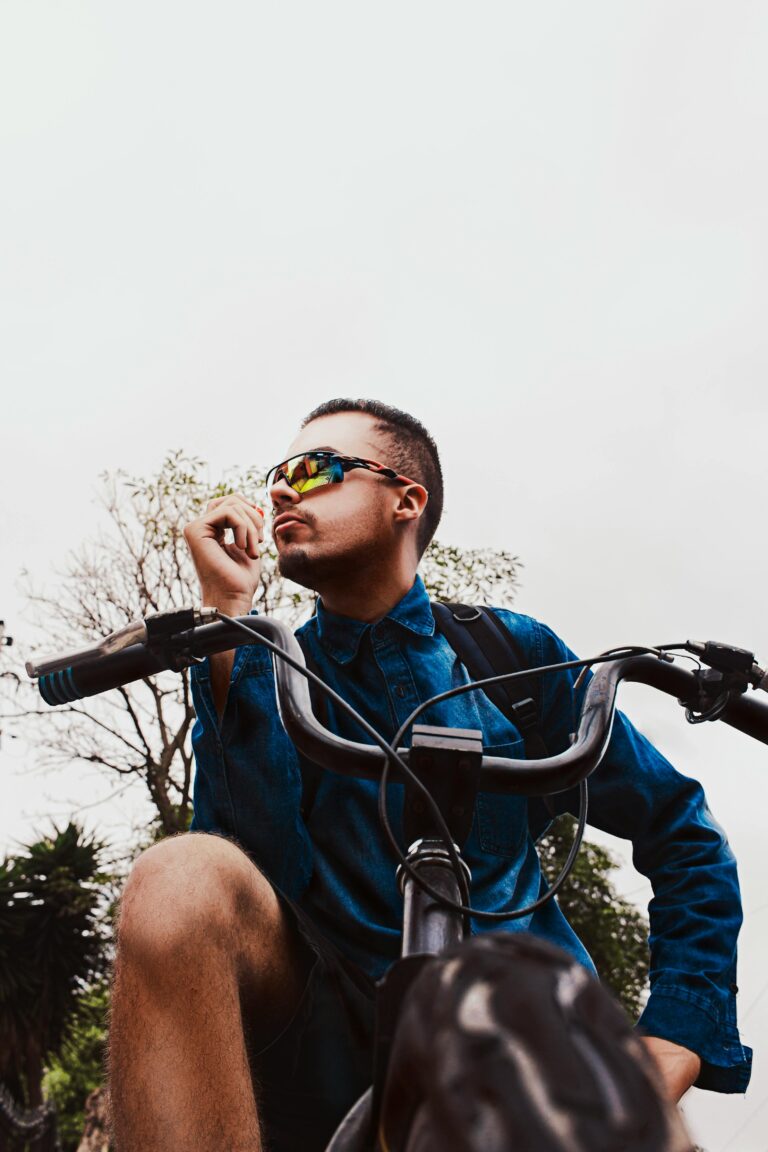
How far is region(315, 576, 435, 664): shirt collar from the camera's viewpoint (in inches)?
93.5

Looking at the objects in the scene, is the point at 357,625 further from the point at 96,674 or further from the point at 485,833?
the point at 96,674

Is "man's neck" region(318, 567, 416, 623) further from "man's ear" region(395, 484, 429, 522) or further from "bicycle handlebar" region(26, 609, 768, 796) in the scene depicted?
"bicycle handlebar" region(26, 609, 768, 796)

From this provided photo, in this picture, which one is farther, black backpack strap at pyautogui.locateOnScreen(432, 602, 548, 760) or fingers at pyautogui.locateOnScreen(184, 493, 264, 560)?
fingers at pyautogui.locateOnScreen(184, 493, 264, 560)

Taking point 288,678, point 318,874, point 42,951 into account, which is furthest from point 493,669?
point 42,951

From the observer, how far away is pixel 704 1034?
5.86 ft

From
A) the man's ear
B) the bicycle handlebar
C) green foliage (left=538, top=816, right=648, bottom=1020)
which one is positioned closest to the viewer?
the bicycle handlebar

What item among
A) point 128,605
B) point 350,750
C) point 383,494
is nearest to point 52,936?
point 128,605

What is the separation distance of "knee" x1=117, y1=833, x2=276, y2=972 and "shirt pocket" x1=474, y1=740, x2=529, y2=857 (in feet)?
1.86

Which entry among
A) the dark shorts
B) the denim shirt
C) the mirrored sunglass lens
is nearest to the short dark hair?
the mirrored sunglass lens

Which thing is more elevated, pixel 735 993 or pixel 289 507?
pixel 289 507

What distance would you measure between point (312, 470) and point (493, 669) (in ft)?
2.26

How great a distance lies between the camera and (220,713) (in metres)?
2.00

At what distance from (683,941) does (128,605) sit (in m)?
12.4

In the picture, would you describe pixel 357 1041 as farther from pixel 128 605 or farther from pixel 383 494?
pixel 128 605
